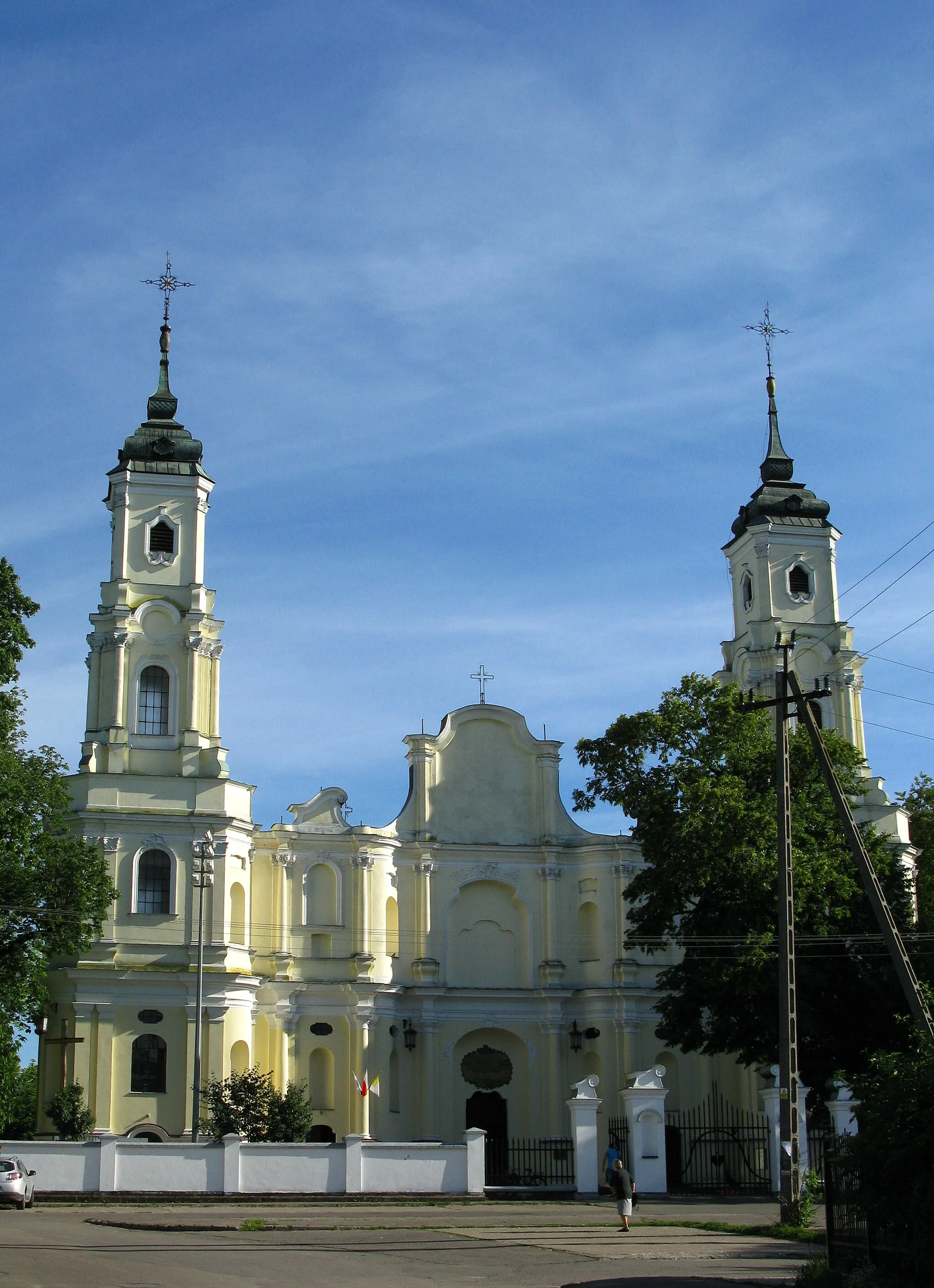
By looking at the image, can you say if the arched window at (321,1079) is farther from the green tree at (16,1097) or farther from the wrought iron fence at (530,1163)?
the green tree at (16,1097)

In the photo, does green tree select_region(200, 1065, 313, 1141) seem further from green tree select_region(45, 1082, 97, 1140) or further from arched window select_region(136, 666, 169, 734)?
arched window select_region(136, 666, 169, 734)

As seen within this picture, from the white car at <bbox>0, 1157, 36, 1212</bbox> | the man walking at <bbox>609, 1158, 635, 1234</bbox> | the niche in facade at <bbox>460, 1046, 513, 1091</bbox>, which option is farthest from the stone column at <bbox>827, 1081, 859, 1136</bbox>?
the niche in facade at <bbox>460, 1046, 513, 1091</bbox>

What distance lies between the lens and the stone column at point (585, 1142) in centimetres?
3372

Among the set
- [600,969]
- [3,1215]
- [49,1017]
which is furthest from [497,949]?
[3,1215]

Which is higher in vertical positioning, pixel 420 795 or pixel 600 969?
pixel 420 795

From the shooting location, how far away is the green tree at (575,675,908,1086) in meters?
37.4

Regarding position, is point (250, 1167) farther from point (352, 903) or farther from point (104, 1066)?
point (352, 903)

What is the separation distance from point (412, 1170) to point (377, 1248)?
9.86 m

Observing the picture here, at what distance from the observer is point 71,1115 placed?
146 ft

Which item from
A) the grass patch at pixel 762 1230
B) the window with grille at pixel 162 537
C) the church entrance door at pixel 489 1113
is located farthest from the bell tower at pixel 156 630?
the grass patch at pixel 762 1230

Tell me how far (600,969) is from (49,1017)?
58.1 feet

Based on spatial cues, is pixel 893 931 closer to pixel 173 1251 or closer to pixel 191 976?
pixel 173 1251

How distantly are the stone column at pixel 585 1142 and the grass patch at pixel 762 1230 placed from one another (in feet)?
19.8

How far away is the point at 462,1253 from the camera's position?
853 inches
